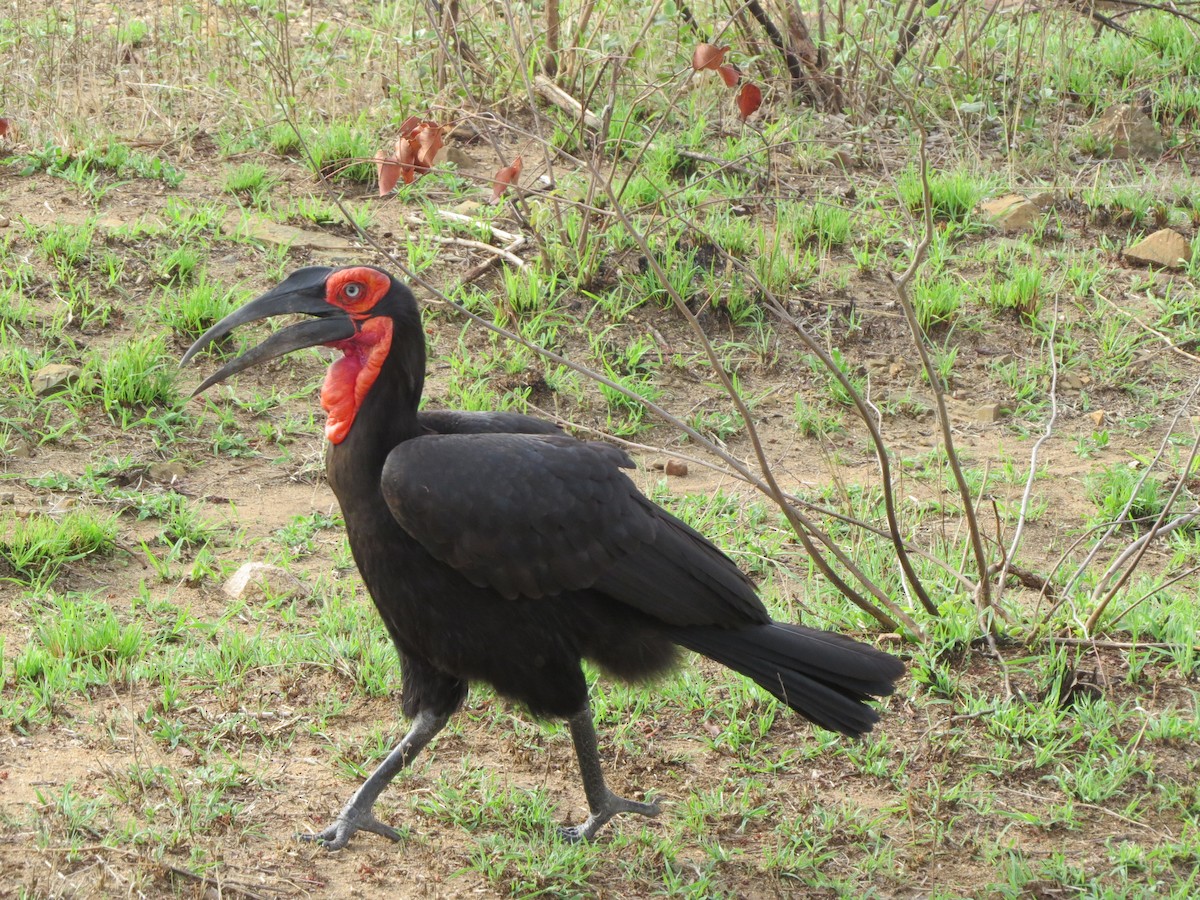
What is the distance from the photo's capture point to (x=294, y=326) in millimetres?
2924

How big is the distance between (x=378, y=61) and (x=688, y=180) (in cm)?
163

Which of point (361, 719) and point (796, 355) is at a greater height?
point (796, 355)

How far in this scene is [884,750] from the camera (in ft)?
10.7

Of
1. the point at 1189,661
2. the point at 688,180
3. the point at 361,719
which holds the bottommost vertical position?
the point at 361,719

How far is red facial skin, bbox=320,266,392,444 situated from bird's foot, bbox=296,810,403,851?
0.79 metres

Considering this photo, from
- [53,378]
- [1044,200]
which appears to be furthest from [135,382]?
[1044,200]

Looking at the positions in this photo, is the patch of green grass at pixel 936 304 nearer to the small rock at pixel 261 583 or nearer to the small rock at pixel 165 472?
the small rock at pixel 261 583

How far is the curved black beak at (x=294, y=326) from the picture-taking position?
2.85m

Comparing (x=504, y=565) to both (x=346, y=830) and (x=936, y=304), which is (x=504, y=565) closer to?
(x=346, y=830)

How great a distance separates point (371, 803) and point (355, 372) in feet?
2.99

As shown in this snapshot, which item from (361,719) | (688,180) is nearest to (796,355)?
(688,180)

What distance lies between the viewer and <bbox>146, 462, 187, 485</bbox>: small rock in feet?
13.7

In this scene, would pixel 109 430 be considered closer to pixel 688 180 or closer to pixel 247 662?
pixel 247 662

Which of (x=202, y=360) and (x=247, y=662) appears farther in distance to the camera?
(x=202, y=360)
